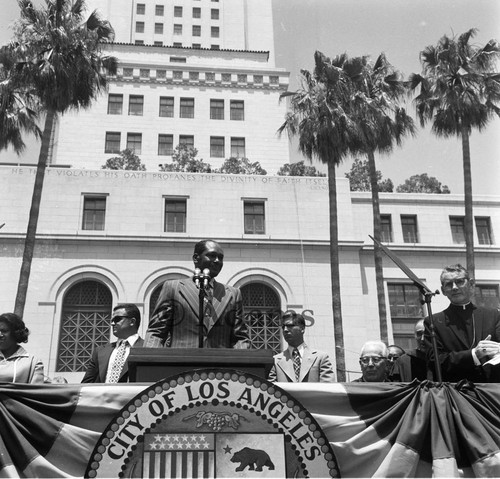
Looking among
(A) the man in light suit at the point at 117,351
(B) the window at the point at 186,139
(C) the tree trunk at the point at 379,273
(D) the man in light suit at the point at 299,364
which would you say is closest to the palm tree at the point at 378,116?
(C) the tree trunk at the point at 379,273

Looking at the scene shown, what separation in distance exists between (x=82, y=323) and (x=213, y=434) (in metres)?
22.7

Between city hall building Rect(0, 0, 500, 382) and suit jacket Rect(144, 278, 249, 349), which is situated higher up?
city hall building Rect(0, 0, 500, 382)

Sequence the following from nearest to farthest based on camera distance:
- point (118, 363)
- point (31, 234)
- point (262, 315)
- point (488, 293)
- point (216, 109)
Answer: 1. point (118, 363)
2. point (31, 234)
3. point (262, 315)
4. point (488, 293)
5. point (216, 109)

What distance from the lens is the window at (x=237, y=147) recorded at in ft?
158

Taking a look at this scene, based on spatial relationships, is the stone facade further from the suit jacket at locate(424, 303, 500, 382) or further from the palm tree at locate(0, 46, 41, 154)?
the suit jacket at locate(424, 303, 500, 382)

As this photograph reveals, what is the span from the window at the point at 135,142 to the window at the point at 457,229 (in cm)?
2692

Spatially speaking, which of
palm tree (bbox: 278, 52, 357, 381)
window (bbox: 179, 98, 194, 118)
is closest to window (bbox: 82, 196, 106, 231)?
palm tree (bbox: 278, 52, 357, 381)

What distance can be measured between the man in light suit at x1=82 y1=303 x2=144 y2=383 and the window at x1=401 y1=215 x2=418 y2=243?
977 inches

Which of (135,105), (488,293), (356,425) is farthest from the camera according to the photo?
(135,105)

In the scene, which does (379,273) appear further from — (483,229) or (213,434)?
(213,434)

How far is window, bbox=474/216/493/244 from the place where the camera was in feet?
97.3

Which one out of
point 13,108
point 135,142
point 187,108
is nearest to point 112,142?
point 135,142

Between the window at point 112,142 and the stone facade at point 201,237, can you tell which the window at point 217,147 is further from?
the stone facade at point 201,237

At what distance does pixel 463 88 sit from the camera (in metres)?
23.8
